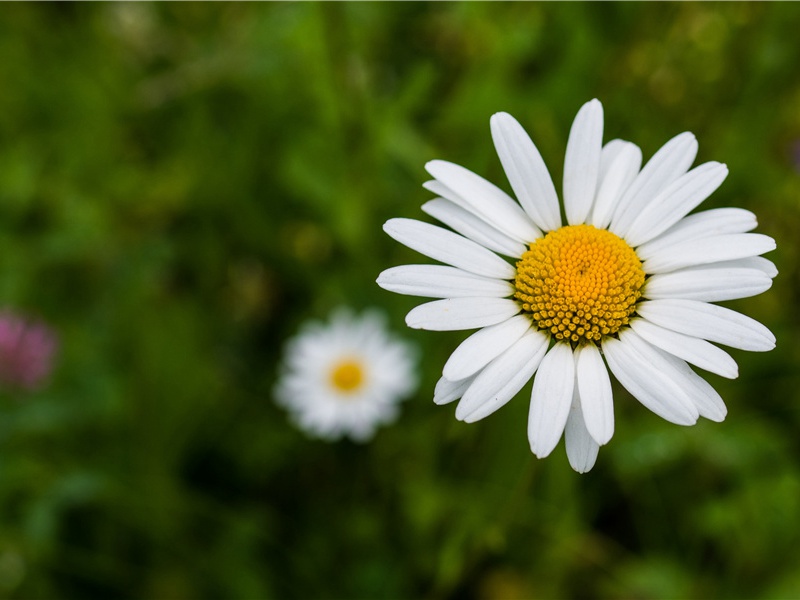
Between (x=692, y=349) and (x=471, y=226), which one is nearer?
(x=692, y=349)

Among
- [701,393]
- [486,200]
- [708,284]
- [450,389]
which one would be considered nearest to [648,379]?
[701,393]

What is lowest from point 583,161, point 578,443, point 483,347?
point 578,443

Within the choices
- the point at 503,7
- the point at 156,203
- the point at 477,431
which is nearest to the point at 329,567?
the point at 477,431

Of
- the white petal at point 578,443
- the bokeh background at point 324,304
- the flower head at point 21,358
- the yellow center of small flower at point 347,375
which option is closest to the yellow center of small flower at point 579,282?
the white petal at point 578,443

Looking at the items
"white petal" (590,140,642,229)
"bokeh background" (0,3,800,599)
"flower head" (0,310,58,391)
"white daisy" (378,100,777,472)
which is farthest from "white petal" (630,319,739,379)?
"flower head" (0,310,58,391)

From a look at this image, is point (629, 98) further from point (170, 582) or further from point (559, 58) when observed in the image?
point (170, 582)

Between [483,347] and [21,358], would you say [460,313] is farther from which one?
[21,358]

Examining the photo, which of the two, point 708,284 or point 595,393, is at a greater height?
point 708,284
